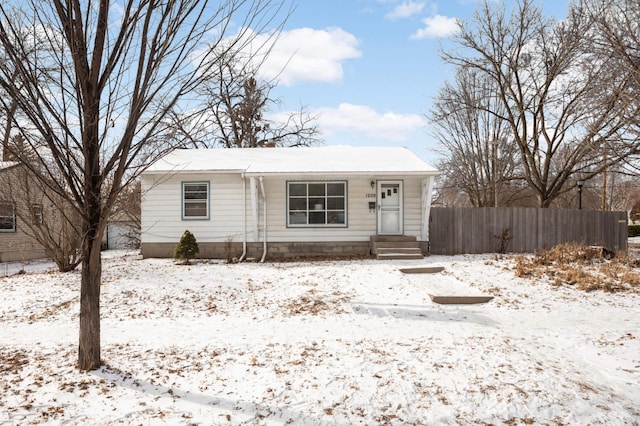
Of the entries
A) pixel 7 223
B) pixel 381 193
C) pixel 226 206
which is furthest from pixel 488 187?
pixel 7 223

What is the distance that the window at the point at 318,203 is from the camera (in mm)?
12984

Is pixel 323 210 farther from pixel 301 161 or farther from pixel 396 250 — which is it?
pixel 396 250

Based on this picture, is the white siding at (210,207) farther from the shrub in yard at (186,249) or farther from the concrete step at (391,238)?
the concrete step at (391,238)

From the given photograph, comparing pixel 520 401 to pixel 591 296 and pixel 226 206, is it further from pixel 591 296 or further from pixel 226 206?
pixel 226 206

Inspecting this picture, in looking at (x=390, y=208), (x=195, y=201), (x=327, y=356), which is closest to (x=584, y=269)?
(x=390, y=208)

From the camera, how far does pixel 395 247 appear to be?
39.3ft

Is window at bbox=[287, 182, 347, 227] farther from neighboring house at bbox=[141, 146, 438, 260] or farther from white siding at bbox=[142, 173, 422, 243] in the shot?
white siding at bbox=[142, 173, 422, 243]

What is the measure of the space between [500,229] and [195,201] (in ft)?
34.5

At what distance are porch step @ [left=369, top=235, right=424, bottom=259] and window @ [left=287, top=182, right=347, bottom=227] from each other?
1.50 metres

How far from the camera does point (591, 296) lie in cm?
706

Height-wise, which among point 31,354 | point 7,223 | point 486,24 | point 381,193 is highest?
point 486,24

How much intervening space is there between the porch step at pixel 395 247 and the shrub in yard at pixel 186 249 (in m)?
5.59

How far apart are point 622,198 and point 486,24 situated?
2897 cm

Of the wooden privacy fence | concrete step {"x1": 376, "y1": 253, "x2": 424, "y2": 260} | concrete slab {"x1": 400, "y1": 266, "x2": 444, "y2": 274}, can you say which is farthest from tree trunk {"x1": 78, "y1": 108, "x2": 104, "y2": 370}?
the wooden privacy fence
